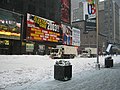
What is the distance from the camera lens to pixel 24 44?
54625 mm

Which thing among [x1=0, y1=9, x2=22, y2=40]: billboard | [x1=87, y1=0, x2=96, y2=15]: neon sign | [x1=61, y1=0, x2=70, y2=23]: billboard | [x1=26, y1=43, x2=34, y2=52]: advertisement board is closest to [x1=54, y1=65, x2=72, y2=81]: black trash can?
Result: [x1=87, y1=0, x2=96, y2=15]: neon sign

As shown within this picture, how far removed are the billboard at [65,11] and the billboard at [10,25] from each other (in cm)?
2899

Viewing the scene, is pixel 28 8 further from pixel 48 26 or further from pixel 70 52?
pixel 70 52

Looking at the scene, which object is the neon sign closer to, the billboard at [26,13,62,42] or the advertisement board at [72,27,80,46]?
the billboard at [26,13,62,42]

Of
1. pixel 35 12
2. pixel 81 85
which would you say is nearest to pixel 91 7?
pixel 81 85

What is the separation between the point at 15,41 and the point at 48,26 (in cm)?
1334

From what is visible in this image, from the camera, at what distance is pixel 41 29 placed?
58875 millimetres

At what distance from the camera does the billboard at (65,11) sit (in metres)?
78.7

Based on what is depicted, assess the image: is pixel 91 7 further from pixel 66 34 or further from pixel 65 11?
pixel 65 11

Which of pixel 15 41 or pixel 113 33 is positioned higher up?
pixel 113 33

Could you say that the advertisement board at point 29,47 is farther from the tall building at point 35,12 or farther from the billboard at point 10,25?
the billboard at point 10,25

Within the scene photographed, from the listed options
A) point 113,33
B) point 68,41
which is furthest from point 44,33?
point 113,33

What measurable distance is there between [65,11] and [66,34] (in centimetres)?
1127

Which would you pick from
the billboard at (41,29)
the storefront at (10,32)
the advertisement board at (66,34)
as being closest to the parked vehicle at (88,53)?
the billboard at (41,29)
